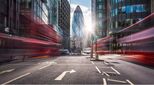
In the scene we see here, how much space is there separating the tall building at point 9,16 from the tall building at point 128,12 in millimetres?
36131

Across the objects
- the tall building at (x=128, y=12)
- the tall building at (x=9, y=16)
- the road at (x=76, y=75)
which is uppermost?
the tall building at (x=128, y=12)

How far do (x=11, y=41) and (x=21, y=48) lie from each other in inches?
106

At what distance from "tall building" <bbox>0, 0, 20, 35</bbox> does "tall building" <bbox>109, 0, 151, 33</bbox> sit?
36.1 m

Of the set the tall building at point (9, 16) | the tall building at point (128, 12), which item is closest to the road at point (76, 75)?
the tall building at point (9, 16)

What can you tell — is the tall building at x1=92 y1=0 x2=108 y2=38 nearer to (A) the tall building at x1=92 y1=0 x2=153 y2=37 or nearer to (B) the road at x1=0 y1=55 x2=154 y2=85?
(A) the tall building at x1=92 y1=0 x2=153 y2=37

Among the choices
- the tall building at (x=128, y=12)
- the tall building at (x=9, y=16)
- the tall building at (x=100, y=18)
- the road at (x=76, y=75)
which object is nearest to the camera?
the road at (x=76, y=75)

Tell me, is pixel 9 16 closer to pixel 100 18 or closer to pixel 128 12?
pixel 128 12

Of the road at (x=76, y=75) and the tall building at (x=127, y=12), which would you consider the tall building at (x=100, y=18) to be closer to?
the tall building at (x=127, y=12)

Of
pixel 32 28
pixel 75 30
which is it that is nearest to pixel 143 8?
pixel 32 28

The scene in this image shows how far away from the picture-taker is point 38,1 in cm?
7169

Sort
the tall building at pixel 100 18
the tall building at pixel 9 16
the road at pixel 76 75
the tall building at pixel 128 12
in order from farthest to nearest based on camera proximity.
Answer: the tall building at pixel 100 18
the tall building at pixel 128 12
the tall building at pixel 9 16
the road at pixel 76 75

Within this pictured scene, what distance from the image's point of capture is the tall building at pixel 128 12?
78688 mm

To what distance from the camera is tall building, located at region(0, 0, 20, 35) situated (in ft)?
155

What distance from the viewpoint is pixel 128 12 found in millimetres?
80562
